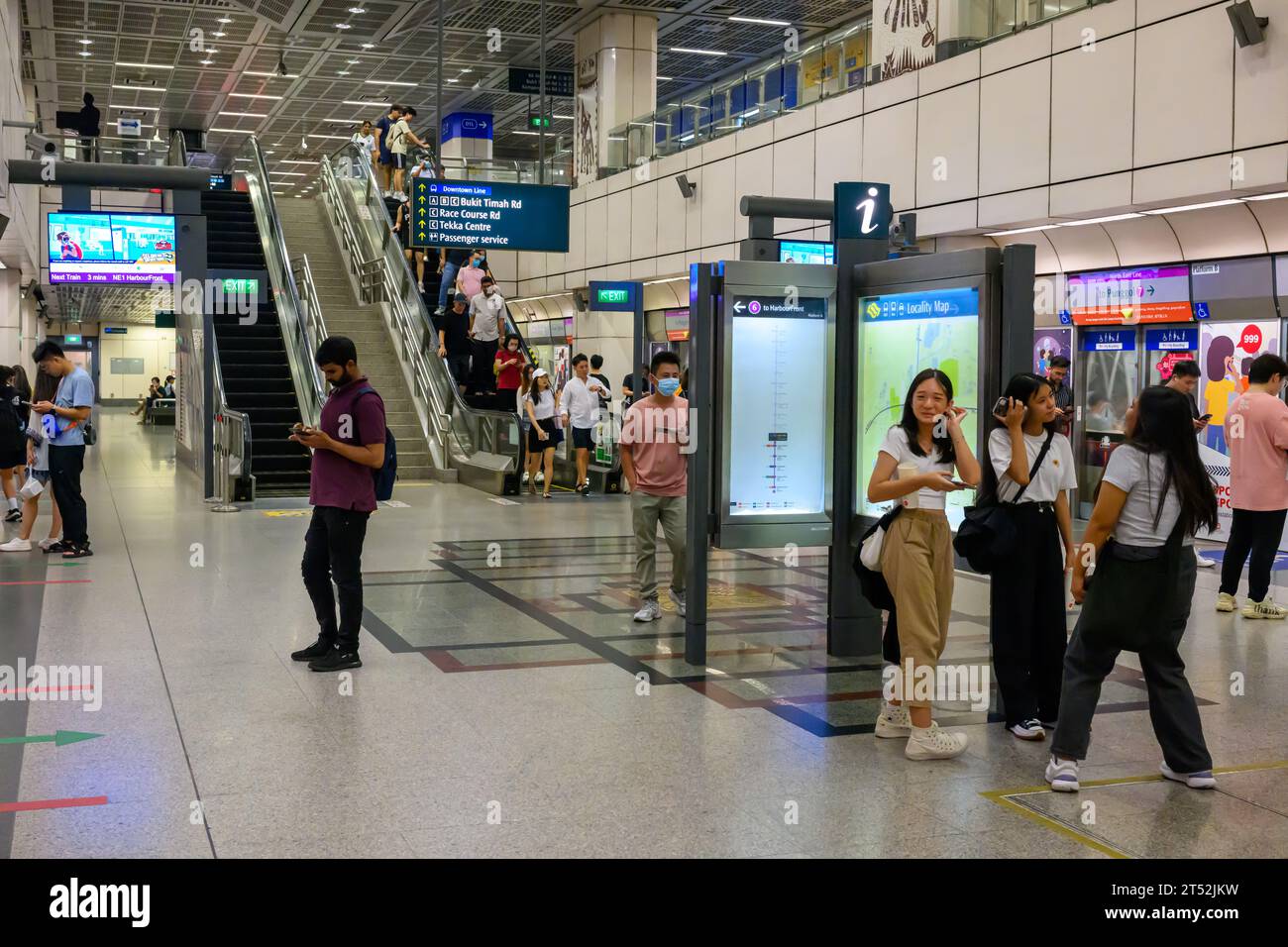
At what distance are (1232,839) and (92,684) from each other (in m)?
5.02

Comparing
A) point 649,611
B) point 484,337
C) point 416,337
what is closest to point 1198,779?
point 649,611

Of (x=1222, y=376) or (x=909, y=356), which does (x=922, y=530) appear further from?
(x=1222, y=376)

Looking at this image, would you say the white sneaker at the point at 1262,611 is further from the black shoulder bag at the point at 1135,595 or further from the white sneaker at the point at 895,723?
the black shoulder bag at the point at 1135,595

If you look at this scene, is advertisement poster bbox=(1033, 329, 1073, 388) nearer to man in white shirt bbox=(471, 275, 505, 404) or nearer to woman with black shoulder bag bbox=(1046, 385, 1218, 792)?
man in white shirt bbox=(471, 275, 505, 404)

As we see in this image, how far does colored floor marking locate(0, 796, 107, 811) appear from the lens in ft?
14.8

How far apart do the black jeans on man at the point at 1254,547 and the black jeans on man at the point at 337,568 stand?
5.51 meters

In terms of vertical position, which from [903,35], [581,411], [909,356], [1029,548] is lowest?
[1029,548]

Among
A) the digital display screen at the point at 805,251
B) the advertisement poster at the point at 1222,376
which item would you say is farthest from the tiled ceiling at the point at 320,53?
the advertisement poster at the point at 1222,376

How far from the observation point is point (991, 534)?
A: 17.8 ft

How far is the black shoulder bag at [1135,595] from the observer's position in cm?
479

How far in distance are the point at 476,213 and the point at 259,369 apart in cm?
385

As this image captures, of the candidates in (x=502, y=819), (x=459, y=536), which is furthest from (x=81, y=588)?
(x=502, y=819)

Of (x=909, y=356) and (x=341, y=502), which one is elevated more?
(x=909, y=356)
